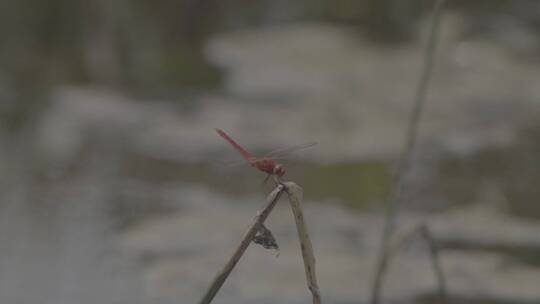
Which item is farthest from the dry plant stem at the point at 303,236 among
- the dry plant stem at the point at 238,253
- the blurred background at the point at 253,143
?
the blurred background at the point at 253,143

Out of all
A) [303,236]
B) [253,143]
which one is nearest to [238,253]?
[303,236]

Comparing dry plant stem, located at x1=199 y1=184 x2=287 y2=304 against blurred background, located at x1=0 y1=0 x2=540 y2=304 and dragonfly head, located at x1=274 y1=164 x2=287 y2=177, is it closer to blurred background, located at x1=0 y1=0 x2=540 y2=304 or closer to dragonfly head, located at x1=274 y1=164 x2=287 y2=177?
dragonfly head, located at x1=274 y1=164 x2=287 y2=177

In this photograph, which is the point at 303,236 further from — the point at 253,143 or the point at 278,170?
the point at 253,143

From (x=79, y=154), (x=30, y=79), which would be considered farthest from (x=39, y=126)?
(x=30, y=79)

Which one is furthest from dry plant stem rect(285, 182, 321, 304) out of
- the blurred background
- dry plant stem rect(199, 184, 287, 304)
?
the blurred background

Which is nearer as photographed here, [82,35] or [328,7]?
[82,35]

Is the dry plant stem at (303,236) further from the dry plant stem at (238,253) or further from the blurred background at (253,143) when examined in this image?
the blurred background at (253,143)

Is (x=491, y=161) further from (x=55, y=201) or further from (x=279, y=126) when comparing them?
(x=55, y=201)

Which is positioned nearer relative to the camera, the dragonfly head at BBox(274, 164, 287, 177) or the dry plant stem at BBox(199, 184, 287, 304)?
the dry plant stem at BBox(199, 184, 287, 304)
